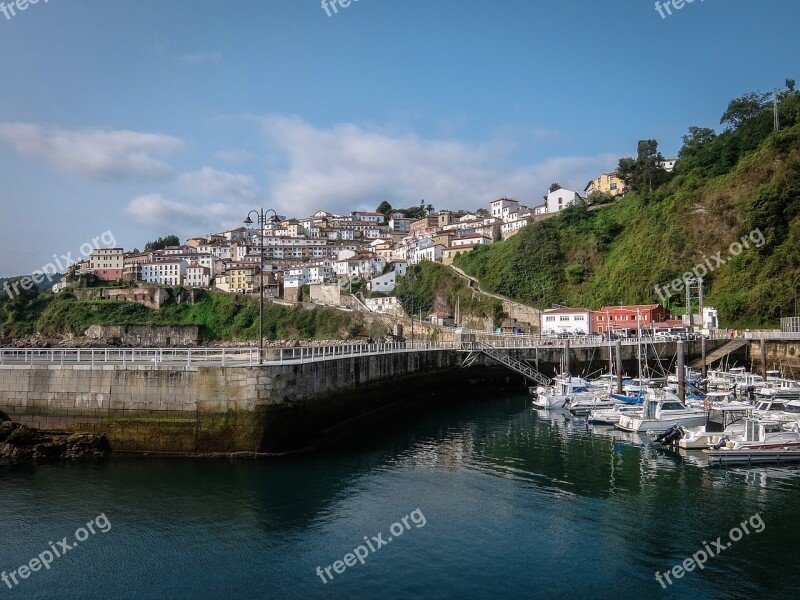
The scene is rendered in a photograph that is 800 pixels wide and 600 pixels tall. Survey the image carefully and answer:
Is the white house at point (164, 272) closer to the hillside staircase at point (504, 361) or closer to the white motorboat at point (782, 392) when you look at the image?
the hillside staircase at point (504, 361)

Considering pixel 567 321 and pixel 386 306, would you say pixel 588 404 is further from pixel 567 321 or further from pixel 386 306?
pixel 386 306

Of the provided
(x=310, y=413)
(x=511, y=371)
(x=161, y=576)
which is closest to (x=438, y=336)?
(x=511, y=371)

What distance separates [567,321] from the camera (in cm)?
7981

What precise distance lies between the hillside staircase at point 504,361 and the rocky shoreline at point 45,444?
3507 cm

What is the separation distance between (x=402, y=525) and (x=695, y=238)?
247ft

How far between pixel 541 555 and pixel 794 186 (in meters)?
73.2

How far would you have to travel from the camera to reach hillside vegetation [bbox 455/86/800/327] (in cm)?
6769

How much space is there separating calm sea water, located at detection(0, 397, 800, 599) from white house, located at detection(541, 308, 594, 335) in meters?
51.9

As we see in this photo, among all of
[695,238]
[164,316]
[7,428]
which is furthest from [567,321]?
[164,316]

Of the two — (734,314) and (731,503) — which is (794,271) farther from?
(731,503)

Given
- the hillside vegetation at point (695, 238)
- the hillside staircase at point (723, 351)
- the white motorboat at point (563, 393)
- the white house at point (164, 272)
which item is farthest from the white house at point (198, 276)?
the hillside staircase at point (723, 351)

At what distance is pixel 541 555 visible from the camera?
625 inches

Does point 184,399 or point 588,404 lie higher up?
point 184,399

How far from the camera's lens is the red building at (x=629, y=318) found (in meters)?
72.2
